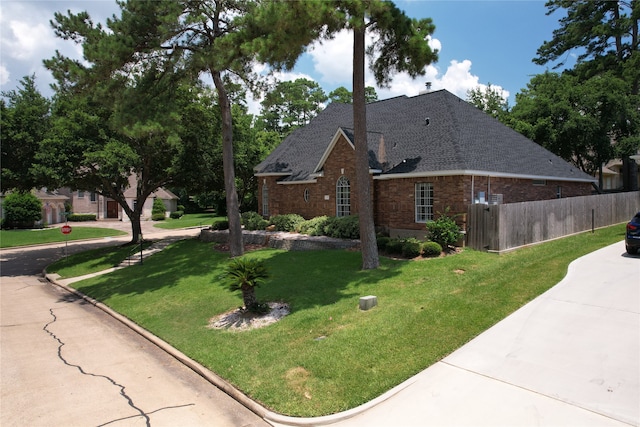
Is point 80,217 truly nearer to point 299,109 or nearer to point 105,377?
point 299,109

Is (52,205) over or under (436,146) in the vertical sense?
under

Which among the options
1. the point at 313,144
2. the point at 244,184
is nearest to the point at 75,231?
the point at 244,184

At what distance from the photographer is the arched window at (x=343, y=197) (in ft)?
68.4

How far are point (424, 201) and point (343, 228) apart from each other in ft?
12.4

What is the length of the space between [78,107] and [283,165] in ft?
40.1

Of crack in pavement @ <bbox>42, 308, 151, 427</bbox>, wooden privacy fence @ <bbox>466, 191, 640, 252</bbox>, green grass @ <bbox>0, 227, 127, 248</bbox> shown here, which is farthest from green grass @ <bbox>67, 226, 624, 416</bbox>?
green grass @ <bbox>0, 227, 127, 248</bbox>

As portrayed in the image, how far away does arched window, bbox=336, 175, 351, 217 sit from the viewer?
20855mm

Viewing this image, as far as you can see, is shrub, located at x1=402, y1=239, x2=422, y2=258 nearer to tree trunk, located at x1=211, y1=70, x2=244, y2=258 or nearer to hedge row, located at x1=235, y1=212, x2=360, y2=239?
hedge row, located at x1=235, y1=212, x2=360, y2=239

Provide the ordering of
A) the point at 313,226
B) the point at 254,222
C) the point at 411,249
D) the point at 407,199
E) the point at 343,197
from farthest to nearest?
the point at 254,222 → the point at 343,197 → the point at 313,226 → the point at 407,199 → the point at 411,249

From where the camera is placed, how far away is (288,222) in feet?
73.8

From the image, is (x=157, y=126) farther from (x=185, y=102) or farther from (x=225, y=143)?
(x=185, y=102)

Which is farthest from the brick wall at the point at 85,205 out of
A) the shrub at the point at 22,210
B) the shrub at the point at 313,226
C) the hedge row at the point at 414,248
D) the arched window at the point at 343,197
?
the hedge row at the point at 414,248

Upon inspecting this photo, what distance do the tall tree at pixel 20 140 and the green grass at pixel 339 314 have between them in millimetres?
11065

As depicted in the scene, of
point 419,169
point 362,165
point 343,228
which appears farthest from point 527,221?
point 343,228
